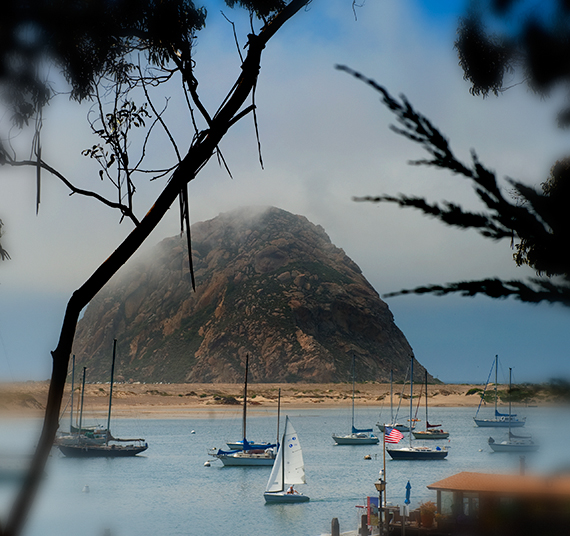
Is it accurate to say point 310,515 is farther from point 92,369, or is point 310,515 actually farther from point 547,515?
point 92,369

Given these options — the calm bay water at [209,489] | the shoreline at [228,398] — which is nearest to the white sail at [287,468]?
the calm bay water at [209,489]

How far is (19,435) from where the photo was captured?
17.3 feet

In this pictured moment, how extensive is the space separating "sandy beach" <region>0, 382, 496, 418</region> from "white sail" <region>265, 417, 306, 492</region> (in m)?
58.8

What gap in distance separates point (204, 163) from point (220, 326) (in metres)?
159

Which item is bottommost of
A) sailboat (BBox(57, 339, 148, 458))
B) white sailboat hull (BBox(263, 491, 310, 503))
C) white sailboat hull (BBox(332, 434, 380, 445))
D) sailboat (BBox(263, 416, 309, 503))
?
sailboat (BBox(57, 339, 148, 458))

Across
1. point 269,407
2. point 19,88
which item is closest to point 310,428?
point 269,407

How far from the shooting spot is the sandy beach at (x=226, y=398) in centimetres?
11038

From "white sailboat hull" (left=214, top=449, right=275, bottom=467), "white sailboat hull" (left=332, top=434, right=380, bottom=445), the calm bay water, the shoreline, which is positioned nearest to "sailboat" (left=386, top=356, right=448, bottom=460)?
the calm bay water

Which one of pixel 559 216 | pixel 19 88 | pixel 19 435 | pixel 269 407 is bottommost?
pixel 269 407

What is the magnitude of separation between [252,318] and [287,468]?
119 metres

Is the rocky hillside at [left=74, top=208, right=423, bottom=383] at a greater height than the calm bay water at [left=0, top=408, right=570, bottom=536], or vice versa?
the rocky hillside at [left=74, top=208, right=423, bottom=383]

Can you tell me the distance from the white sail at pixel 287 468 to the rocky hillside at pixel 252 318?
106 metres

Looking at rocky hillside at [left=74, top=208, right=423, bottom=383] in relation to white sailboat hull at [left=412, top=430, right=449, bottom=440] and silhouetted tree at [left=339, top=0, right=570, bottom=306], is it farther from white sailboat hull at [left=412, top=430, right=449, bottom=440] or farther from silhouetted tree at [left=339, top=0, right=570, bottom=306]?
silhouetted tree at [left=339, top=0, right=570, bottom=306]

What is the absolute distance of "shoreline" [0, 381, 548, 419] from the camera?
362 feet
